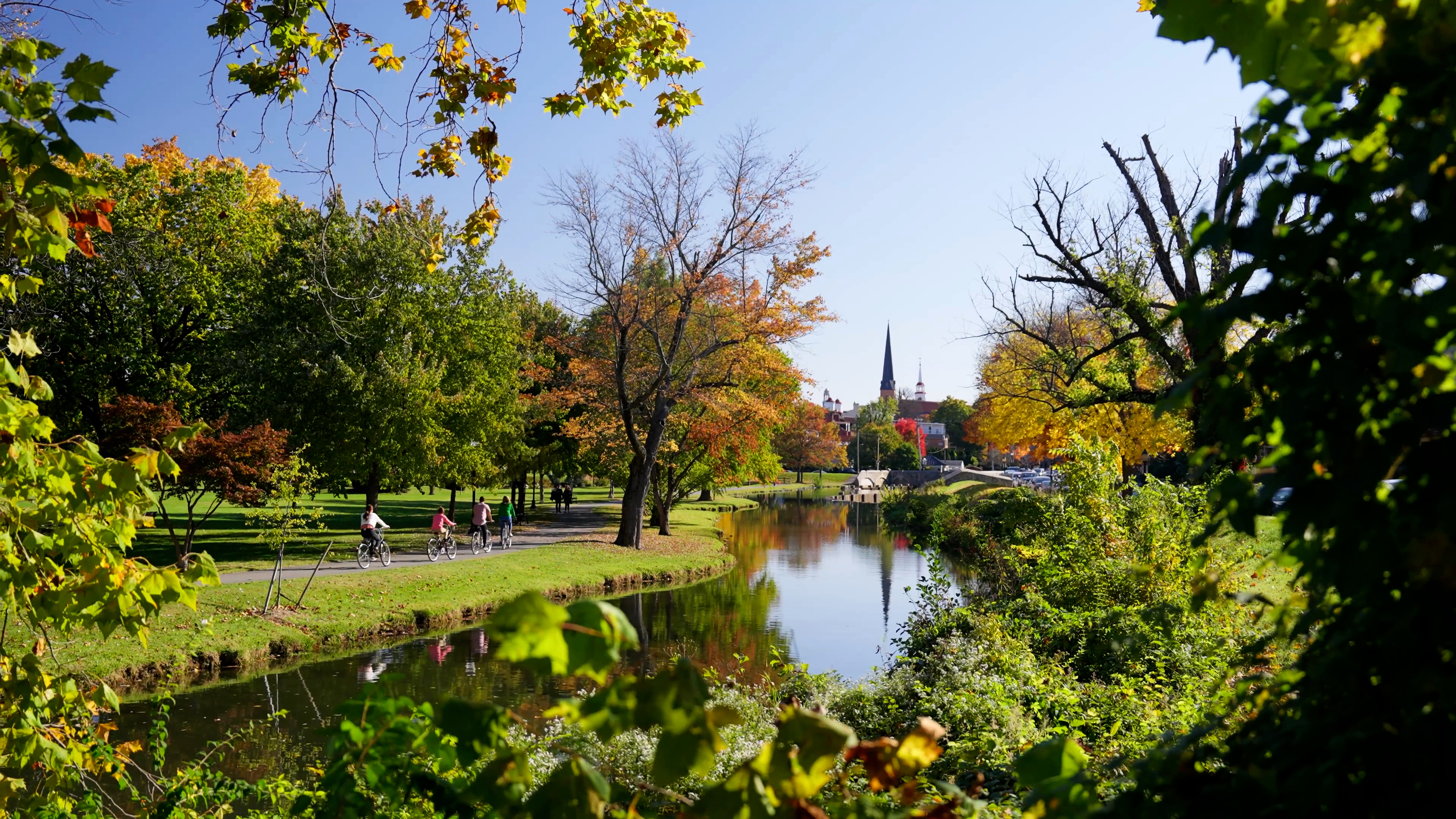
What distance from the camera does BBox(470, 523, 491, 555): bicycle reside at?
24.7 m

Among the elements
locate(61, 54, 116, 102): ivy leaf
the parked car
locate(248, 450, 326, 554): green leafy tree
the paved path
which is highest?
locate(61, 54, 116, 102): ivy leaf

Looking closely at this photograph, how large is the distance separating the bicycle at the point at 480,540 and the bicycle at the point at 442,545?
1338 mm

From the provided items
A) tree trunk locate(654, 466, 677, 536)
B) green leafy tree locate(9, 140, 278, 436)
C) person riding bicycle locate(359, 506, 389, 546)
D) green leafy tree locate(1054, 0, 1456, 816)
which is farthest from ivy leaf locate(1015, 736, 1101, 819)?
tree trunk locate(654, 466, 677, 536)

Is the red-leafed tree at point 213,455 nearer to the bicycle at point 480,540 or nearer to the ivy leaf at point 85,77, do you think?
the bicycle at point 480,540

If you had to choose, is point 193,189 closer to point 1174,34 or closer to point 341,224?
point 341,224

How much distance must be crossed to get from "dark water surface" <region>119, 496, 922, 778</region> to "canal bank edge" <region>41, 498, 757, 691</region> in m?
0.54

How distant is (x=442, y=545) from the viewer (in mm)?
23047

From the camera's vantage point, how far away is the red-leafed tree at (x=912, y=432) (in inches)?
3750

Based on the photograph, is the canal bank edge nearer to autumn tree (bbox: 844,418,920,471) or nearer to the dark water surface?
the dark water surface

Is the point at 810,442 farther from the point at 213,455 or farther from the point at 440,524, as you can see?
the point at 213,455

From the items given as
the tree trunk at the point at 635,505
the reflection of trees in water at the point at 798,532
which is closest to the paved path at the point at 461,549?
the tree trunk at the point at 635,505

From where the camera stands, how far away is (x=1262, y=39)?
47.2 inches

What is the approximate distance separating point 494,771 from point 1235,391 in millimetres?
1162

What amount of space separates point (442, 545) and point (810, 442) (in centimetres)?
4564
